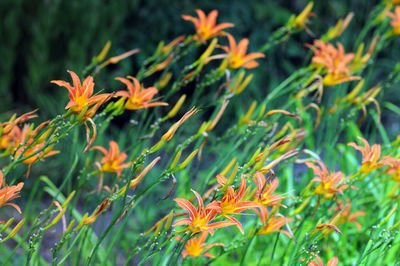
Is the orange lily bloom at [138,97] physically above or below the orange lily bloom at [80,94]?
below

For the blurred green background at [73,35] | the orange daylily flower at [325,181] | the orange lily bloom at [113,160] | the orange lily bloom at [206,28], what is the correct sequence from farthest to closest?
1. the blurred green background at [73,35]
2. the orange lily bloom at [206,28]
3. the orange lily bloom at [113,160]
4. the orange daylily flower at [325,181]

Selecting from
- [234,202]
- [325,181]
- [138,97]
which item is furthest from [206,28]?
[234,202]

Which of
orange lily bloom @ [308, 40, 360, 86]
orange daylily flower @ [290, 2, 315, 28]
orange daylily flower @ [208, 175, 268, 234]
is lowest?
orange lily bloom @ [308, 40, 360, 86]

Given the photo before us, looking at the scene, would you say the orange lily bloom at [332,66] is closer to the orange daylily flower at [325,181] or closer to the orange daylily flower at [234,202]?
the orange daylily flower at [325,181]

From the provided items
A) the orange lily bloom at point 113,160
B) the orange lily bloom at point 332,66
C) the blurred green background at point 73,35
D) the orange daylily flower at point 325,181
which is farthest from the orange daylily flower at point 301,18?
the blurred green background at point 73,35

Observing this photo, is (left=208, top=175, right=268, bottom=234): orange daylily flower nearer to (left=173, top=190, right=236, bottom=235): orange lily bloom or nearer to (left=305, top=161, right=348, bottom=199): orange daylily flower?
(left=173, top=190, right=236, bottom=235): orange lily bloom

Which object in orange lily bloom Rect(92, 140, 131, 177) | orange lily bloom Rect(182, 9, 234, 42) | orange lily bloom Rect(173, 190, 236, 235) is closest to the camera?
orange lily bloom Rect(173, 190, 236, 235)

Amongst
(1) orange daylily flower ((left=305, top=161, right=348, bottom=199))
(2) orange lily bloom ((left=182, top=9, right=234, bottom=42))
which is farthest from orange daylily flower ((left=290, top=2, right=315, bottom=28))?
(1) orange daylily flower ((left=305, top=161, right=348, bottom=199))

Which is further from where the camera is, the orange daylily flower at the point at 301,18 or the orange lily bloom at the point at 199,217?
the orange daylily flower at the point at 301,18

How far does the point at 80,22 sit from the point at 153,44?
746 mm

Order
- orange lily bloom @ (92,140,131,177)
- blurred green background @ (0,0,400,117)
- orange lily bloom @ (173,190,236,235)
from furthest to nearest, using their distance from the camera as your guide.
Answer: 1. blurred green background @ (0,0,400,117)
2. orange lily bloom @ (92,140,131,177)
3. orange lily bloom @ (173,190,236,235)

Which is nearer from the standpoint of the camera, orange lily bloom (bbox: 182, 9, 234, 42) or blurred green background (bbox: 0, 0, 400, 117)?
orange lily bloom (bbox: 182, 9, 234, 42)

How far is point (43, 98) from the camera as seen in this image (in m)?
3.54

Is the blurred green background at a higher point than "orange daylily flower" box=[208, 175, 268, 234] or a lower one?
higher
